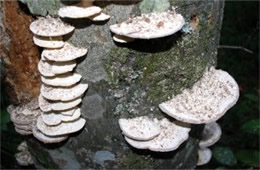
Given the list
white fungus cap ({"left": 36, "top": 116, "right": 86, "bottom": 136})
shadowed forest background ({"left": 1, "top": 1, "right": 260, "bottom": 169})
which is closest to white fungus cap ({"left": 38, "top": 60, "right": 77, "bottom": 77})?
white fungus cap ({"left": 36, "top": 116, "right": 86, "bottom": 136})

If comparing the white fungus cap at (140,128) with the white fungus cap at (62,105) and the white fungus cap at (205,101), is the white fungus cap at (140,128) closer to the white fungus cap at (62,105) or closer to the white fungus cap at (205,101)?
the white fungus cap at (205,101)

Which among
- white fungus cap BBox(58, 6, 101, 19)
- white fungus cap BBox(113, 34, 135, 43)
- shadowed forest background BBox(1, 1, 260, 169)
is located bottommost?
shadowed forest background BBox(1, 1, 260, 169)

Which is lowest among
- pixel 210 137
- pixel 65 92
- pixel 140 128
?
pixel 210 137

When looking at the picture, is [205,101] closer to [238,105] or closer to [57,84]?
[57,84]

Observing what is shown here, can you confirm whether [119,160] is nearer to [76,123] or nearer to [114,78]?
[76,123]

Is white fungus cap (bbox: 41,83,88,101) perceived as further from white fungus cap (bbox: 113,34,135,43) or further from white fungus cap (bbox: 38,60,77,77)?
white fungus cap (bbox: 113,34,135,43)

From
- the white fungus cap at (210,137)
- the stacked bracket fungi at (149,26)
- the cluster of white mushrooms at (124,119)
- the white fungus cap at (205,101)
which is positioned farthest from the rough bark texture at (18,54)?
the white fungus cap at (210,137)

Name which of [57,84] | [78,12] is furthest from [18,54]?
[78,12]

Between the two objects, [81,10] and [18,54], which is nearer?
[81,10]
